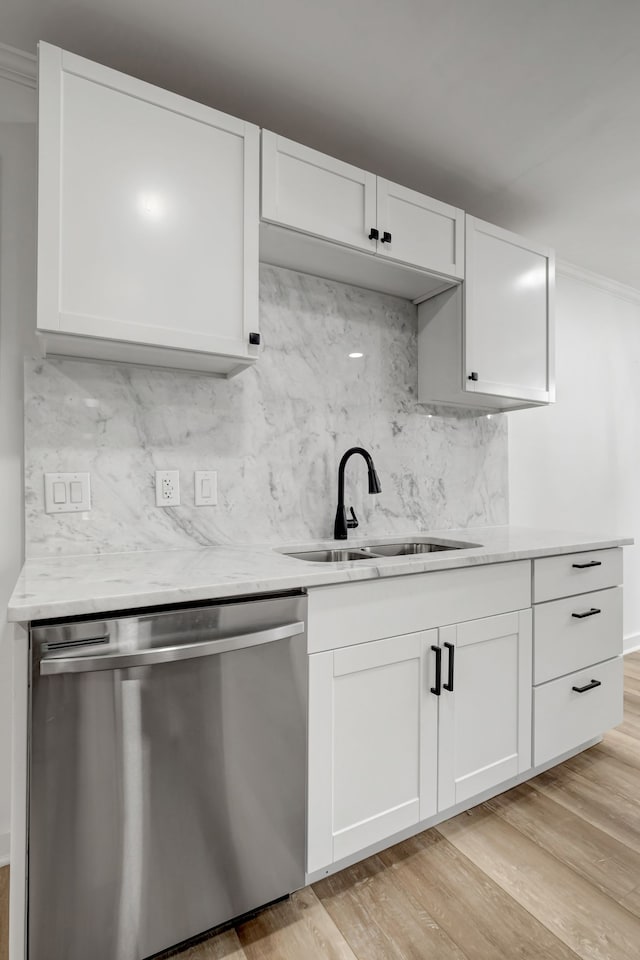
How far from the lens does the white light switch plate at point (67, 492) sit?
1579 mm

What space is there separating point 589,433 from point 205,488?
2656 mm

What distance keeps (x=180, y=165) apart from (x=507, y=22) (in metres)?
1.02

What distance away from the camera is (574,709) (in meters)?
2.04

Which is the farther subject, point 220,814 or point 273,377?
point 273,377

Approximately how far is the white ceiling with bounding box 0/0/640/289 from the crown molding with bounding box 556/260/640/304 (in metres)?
0.92

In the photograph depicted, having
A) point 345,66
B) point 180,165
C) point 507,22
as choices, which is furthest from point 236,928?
point 507,22

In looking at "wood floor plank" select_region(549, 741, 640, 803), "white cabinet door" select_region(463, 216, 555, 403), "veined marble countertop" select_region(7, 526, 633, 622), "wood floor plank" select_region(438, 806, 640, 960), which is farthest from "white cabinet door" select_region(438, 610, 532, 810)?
"white cabinet door" select_region(463, 216, 555, 403)

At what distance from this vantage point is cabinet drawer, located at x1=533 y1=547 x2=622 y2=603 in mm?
1911

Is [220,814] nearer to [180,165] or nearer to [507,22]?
[180,165]

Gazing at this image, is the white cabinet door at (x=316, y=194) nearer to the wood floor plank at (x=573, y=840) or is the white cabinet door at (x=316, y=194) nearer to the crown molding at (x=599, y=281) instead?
the crown molding at (x=599, y=281)

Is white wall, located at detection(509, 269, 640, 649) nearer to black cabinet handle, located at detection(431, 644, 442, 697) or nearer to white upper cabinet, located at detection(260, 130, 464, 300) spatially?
white upper cabinet, located at detection(260, 130, 464, 300)

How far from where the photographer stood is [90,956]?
109 cm

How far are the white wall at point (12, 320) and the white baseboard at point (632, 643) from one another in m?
3.59

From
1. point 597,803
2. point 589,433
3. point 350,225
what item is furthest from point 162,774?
point 589,433
